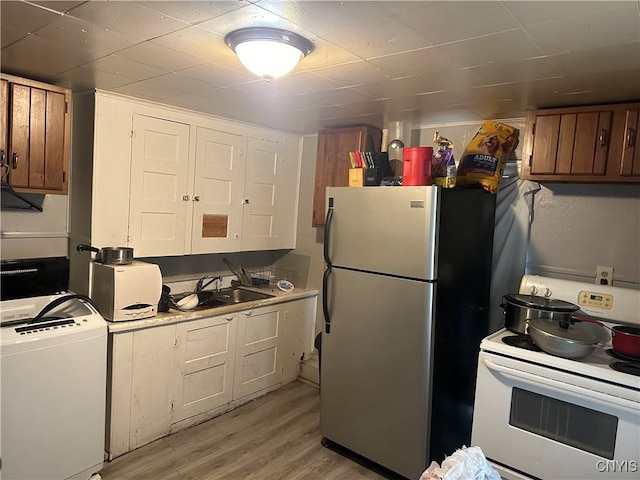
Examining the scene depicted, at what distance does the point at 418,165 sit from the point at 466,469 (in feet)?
4.98

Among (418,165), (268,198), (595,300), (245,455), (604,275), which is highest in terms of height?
(418,165)

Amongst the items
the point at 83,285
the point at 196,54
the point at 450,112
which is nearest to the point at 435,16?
the point at 196,54

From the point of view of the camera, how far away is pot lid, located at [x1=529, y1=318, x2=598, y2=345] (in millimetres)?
1931

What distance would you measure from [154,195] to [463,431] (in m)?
2.46

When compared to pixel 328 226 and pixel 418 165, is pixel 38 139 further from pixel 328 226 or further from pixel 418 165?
pixel 418 165

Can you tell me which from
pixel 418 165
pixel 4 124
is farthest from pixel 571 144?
pixel 4 124

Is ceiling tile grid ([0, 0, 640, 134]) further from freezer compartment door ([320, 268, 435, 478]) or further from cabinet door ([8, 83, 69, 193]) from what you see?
freezer compartment door ([320, 268, 435, 478])

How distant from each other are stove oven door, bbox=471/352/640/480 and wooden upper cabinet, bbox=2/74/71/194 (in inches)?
98.9

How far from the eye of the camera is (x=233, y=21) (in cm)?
153

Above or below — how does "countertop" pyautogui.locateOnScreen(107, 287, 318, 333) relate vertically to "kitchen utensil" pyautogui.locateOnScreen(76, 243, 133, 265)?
below

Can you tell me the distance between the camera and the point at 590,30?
1.46 metres

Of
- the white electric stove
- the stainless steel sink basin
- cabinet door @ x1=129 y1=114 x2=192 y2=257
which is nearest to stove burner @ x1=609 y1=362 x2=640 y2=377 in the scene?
the white electric stove

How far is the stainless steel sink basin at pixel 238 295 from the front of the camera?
348 cm

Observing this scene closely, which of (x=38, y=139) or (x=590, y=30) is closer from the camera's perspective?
(x=590, y=30)
